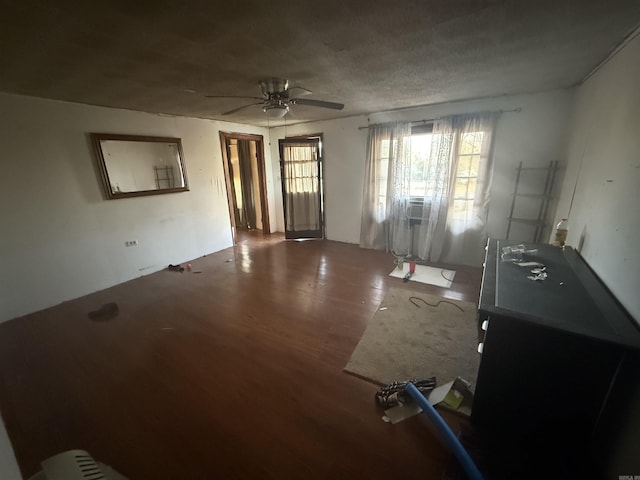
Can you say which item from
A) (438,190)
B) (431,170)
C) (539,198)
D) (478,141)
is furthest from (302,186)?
(539,198)

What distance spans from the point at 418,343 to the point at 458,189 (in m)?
2.42

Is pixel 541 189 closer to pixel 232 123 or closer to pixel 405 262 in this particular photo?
pixel 405 262

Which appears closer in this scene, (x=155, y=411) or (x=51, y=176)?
(x=155, y=411)

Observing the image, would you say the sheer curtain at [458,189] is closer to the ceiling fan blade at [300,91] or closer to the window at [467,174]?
the window at [467,174]

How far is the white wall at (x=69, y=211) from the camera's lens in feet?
8.68

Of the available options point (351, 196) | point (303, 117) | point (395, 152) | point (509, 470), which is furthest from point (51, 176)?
point (509, 470)

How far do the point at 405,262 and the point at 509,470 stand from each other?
2.81 metres

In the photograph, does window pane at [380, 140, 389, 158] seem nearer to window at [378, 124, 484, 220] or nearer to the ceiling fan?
window at [378, 124, 484, 220]

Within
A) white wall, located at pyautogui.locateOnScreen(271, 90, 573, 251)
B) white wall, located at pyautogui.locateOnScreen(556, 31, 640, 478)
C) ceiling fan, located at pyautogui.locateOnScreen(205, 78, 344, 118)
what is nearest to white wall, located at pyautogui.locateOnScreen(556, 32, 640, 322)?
white wall, located at pyautogui.locateOnScreen(556, 31, 640, 478)

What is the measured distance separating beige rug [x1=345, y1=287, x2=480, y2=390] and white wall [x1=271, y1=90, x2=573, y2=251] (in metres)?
1.73

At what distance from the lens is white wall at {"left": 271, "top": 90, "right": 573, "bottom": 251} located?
119 inches

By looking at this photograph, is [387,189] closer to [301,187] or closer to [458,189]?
[458,189]

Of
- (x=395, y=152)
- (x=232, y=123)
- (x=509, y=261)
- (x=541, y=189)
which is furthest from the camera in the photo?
(x=232, y=123)

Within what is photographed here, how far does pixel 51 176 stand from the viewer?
2.85 m
